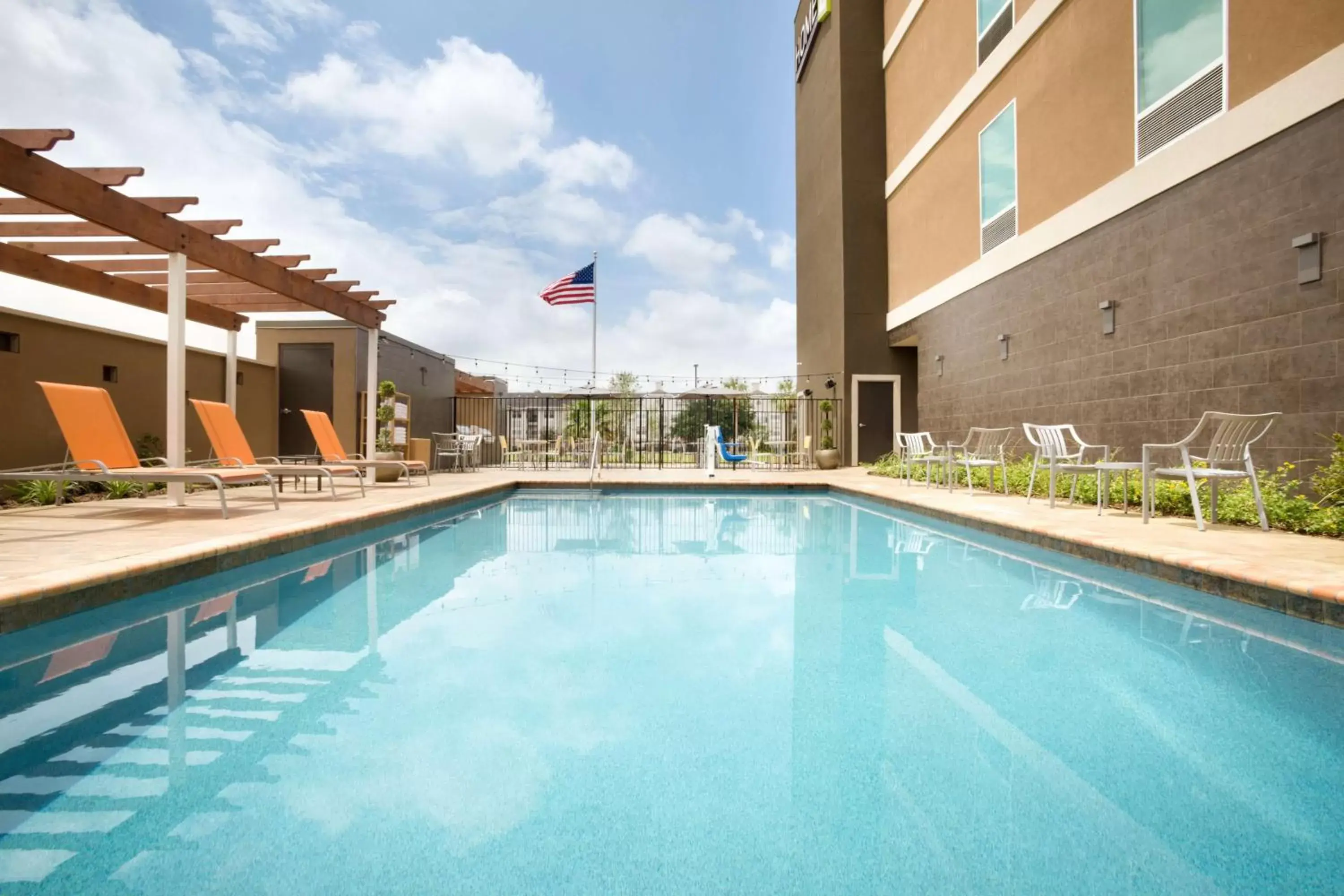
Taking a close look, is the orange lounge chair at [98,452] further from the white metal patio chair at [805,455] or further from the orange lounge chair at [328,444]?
the white metal patio chair at [805,455]

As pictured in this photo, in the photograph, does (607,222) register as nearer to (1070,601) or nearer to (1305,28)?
(1305,28)

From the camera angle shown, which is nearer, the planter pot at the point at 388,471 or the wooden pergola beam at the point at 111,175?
the wooden pergola beam at the point at 111,175

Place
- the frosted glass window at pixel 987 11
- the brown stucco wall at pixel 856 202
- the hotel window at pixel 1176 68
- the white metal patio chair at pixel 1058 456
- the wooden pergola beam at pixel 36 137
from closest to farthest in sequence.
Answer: the wooden pergola beam at pixel 36 137 → the hotel window at pixel 1176 68 → the white metal patio chair at pixel 1058 456 → the frosted glass window at pixel 987 11 → the brown stucco wall at pixel 856 202

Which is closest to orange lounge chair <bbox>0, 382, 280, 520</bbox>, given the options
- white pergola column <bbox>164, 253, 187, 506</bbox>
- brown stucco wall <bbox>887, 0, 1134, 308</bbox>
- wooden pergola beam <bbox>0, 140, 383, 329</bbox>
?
white pergola column <bbox>164, 253, 187, 506</bbox>

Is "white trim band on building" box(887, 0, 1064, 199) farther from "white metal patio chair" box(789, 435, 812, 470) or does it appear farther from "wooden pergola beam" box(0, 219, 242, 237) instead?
"wooden pergola beam" box(0, 219, 242, 237)

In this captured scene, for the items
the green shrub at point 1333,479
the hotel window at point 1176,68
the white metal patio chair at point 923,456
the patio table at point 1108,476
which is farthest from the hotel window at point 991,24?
the green shrub at point 1333,479

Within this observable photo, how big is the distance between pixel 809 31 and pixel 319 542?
17.0m

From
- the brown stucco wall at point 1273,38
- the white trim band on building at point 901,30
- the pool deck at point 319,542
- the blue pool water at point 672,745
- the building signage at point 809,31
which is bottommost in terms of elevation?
the blue pool water at point 672,745

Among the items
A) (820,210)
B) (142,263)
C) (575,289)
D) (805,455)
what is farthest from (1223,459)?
(575,289)

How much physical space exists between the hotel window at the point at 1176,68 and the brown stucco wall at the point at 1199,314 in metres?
0.58

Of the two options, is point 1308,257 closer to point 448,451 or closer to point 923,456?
point 923,456

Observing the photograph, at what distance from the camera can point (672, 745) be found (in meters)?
1.81

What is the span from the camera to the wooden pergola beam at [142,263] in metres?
6.74

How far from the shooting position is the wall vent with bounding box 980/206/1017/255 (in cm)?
933
